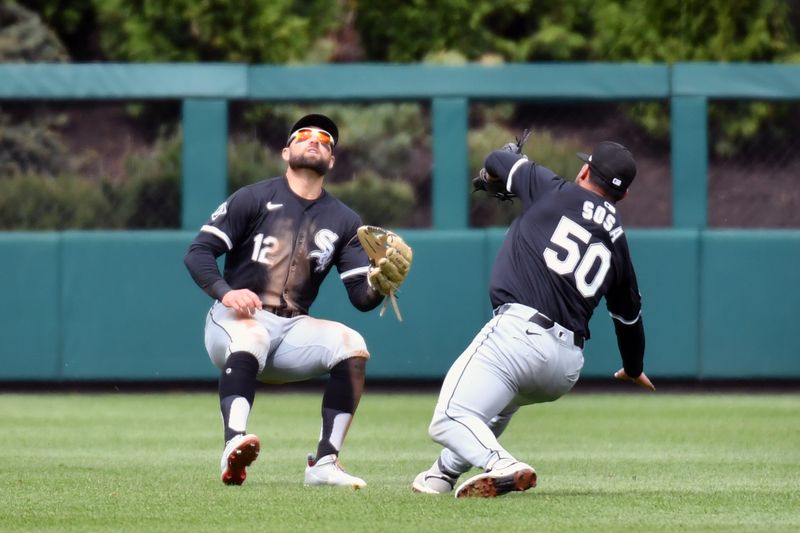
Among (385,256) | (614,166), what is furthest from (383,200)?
(614,166)

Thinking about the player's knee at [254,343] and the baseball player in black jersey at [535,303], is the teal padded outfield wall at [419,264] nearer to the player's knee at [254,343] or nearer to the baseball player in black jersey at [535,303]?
the player's knee at [254,343]

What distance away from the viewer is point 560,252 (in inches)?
242

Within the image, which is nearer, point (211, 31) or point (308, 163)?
point (308, 163)

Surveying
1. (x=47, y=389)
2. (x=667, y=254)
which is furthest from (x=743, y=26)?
(x=47, y=389)

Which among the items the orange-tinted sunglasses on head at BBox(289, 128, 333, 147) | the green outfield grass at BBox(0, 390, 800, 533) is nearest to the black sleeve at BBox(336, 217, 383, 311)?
the orange-tinted sunglasses on head at BBox(289, 128, 333, 147)

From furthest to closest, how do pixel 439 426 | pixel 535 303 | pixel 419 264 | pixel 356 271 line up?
pixel 419 264
pixel 356 271
pixel 535 303
pixel 439 426

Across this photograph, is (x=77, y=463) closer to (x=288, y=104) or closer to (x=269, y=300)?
(x=269, y=300)

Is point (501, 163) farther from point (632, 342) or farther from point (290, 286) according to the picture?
point (290, 286)

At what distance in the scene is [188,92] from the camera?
477 inches

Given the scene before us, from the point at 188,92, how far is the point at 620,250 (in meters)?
6.56

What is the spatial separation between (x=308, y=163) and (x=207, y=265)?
28.0 inches

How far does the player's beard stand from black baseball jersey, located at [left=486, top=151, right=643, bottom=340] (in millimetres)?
1068

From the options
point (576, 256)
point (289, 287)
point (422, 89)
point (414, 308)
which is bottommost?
point (414, 308)

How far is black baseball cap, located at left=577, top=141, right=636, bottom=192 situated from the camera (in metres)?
6.20
